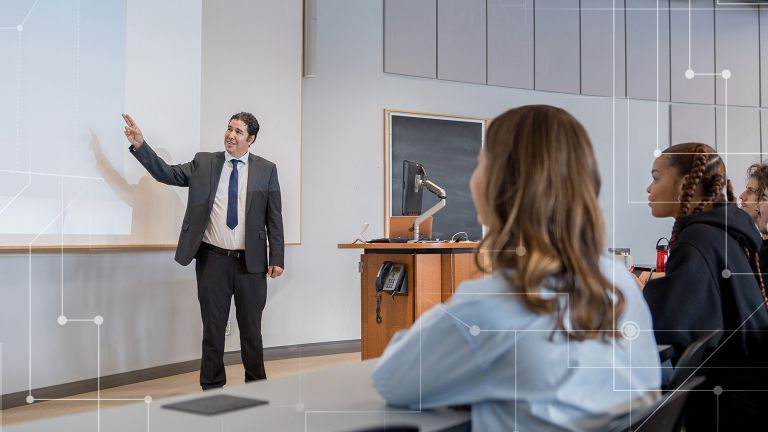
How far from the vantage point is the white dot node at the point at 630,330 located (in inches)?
38.4

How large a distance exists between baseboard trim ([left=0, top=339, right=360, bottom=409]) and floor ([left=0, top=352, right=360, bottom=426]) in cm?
3

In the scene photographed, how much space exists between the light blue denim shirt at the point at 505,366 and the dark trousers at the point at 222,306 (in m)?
2.35

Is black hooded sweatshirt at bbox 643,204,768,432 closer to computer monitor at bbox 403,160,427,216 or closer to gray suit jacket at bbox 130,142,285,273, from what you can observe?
computer monitor at bbox 403,160,427,216

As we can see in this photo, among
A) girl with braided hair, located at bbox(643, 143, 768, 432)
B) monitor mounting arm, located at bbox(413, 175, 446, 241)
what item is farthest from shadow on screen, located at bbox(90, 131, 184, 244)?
girl with braided hair, located at bbox(643, 143, 768, 432)

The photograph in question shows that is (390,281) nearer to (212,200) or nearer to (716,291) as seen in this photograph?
(212,200)

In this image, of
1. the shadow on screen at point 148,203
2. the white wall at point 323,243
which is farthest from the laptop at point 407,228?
the shadow on screen at point 148,203

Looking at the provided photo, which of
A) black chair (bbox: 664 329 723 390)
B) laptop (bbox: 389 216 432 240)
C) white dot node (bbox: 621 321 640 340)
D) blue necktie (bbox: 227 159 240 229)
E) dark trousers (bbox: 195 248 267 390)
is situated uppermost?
blue necktie (bbox: 227 159 240 229)

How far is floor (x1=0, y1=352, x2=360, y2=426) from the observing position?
2623 mm

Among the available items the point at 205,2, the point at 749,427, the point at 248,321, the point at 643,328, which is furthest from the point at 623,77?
the point at 205,2

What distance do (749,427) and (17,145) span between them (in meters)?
2.88

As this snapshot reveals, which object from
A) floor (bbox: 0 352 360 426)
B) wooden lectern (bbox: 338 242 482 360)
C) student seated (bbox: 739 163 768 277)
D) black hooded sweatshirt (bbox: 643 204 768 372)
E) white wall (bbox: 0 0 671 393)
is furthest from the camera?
wooden lectern (bbox: 338 242 482 360)

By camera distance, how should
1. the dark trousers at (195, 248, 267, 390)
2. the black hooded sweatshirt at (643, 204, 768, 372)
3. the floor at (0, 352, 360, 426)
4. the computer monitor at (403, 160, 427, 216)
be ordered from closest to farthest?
1. the black hooded sweatshirt at (643, 204, 768, 372)
2. the floor at (0, 352, 360, 426)
3. the dark trousers at (195, 248, 267, 390)
4. the computer monitor at (403, 160, 427, 216)

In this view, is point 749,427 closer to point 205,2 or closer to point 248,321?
point 248,321

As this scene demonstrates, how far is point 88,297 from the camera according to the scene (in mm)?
3131
